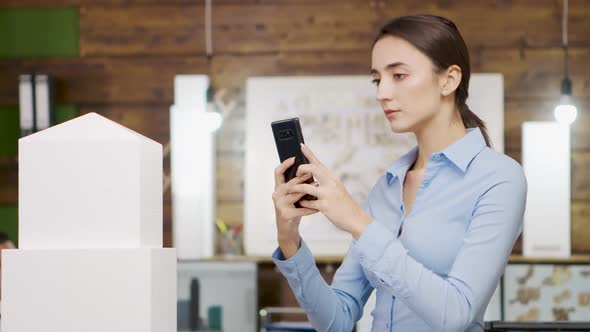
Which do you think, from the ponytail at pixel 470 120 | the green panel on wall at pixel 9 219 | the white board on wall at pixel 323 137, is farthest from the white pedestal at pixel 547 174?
the ponytail at pixel 470 120

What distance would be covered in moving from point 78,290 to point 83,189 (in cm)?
12

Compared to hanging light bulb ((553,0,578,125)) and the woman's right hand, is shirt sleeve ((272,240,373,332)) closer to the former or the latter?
the woman's right hand

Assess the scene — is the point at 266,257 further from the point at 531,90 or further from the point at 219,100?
the point at 531,90

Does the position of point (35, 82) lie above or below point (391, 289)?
above

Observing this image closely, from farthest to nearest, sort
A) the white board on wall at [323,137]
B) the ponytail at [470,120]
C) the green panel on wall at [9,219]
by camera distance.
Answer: the green panel on wall at [9,219]
the white board on wall at [323,137]
the ponytail at [470,120]

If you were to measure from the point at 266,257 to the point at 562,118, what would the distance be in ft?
5.09

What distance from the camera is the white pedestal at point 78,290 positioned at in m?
1.06

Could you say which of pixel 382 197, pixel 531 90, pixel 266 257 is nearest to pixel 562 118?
pixel 531 90

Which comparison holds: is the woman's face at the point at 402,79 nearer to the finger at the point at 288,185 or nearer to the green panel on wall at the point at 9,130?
the finger at the point at 288,185

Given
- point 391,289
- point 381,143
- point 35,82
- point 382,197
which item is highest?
point 35,82

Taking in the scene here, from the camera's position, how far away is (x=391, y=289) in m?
1.37

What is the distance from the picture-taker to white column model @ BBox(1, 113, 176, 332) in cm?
106

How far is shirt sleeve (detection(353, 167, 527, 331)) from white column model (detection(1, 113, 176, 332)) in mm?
361

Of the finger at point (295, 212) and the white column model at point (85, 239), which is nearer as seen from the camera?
the white column model at point (85, 239)
